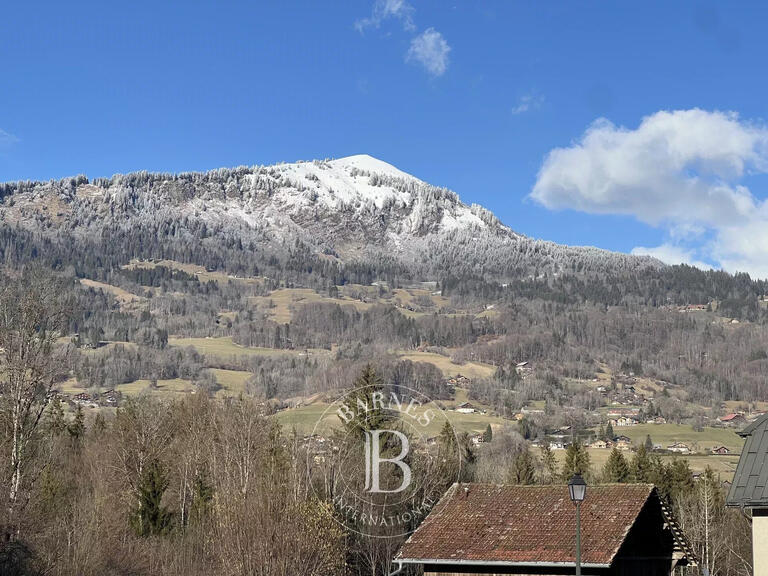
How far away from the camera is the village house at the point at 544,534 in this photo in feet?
109

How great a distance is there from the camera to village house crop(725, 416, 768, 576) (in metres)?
23.6

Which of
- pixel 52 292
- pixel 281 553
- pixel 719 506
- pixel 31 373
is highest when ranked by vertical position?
pixel 52 292

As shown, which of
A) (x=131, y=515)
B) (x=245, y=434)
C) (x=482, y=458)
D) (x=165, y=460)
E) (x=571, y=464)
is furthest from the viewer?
(x=482, y=458)

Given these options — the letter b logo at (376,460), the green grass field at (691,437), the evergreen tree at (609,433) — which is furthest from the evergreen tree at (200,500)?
the evergreen tree at (609,433)

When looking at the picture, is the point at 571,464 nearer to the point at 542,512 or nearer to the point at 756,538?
the point at 542,512

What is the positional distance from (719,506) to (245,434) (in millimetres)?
41032

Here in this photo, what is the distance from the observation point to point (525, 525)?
34938mm

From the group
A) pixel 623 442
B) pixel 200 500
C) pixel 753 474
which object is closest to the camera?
pixel 753 474

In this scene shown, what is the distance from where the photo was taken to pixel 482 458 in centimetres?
10856

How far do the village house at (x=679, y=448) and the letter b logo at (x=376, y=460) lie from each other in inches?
4333

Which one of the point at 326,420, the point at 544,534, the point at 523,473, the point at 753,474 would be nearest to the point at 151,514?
the point at 544,534

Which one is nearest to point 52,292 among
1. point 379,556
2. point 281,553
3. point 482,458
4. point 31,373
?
point 31,373

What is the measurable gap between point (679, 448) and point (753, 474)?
150198 mm

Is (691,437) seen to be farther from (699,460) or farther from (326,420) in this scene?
(326,420)
